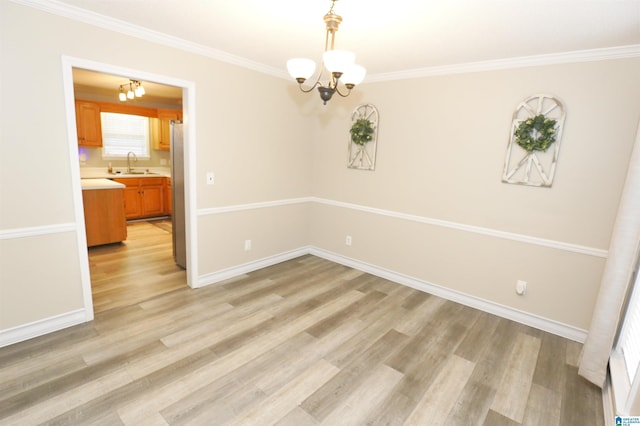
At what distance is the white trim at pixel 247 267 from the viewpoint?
11.8ft

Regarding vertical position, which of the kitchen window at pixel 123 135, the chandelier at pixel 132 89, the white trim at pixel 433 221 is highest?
the chandelier at pixel 132 89

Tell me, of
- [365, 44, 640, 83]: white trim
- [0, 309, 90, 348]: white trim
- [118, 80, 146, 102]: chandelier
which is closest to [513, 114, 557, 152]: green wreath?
[365, 44, 640, 83]: white trim

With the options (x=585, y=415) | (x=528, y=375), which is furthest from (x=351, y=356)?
(x=585, y=415)

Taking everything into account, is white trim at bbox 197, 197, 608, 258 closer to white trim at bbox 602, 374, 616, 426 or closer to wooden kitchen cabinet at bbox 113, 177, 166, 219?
white trim at bbox 602, 374, 616, 426

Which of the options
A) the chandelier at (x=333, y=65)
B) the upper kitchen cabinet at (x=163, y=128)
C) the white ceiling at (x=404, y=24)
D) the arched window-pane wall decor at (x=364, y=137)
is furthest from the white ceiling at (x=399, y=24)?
the upper kitchen cabinet at (x=163, y=128)

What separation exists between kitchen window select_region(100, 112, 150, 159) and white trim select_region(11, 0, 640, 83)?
13.8 ft

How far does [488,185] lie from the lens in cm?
313

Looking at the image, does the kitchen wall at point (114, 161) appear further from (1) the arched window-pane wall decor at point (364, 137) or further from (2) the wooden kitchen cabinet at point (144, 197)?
(1) the arched window-pane wall decor at point (364, 137)

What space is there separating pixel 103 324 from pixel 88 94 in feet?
16.6

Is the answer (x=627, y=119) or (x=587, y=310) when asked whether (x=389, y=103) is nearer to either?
(x=627, y=119)

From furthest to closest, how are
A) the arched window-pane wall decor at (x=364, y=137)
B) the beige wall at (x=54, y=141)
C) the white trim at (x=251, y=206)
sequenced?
the arched window-pane wall decor at (x=364, y=137) → the white trim at (x=251, y=206) → the beige wall at (x=54, y=141)

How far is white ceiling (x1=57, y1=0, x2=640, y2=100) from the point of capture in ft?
6.38

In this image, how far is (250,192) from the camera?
153 inches

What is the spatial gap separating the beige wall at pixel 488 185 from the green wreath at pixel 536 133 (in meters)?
0.12
